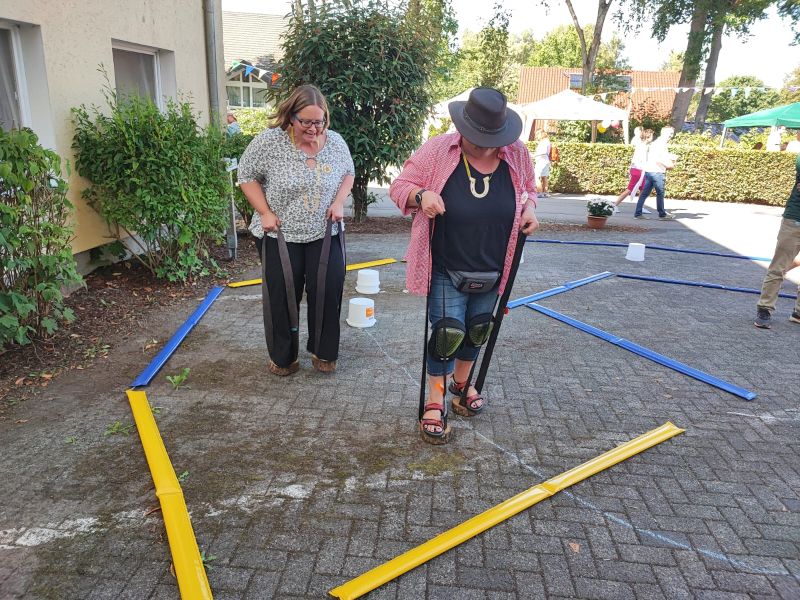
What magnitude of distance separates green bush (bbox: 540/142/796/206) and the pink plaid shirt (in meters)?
14.6

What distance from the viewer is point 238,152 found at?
7453 mm

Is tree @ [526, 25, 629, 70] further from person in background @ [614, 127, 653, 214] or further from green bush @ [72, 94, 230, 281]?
green bush @ [72, 94, 230, 281]

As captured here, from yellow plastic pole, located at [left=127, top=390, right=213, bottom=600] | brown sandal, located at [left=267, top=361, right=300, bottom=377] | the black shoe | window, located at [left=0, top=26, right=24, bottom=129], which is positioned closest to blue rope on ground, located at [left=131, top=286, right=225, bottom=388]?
yellow plastic pole, located at [left=127, top=390, right=213, bottom=600]

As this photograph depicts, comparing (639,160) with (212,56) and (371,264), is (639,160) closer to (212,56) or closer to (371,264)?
(371,264)

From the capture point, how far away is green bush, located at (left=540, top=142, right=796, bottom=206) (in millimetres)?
15703

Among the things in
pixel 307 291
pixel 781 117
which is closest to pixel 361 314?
pixel 307 291

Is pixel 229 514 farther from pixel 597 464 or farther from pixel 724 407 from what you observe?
pixel 724 407

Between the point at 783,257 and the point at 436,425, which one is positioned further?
Result: the point at 783,257

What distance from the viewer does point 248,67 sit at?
2875cm

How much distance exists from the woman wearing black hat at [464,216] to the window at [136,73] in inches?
184

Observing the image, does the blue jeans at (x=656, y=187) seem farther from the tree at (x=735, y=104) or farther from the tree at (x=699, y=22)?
the tree at (x=735, y=104)

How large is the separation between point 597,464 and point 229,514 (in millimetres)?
1930

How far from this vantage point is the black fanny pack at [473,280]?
3.12m

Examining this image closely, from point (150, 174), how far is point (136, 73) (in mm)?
2355
